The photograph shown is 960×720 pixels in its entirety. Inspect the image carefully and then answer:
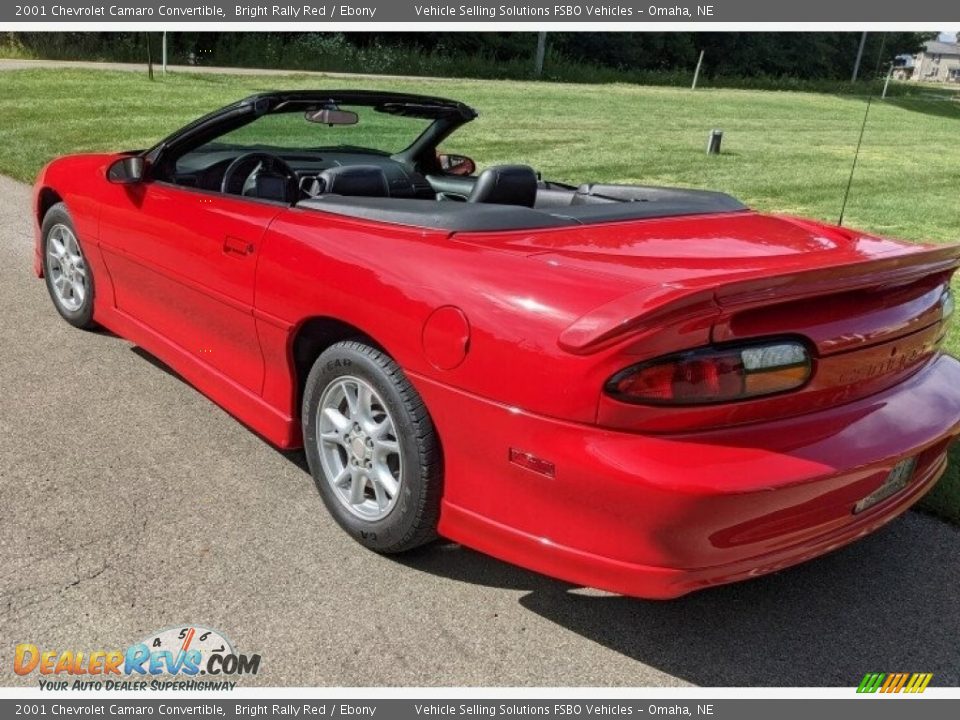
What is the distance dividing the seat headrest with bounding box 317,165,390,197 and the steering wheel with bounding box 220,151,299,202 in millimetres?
268

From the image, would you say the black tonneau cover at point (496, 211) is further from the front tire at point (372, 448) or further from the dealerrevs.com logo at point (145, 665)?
the dealerrevs.com logo at point (145, 665)

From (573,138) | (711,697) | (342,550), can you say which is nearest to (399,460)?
(342,550)

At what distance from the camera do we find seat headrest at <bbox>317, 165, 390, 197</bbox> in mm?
3314

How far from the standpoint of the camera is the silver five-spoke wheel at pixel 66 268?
4617 mm

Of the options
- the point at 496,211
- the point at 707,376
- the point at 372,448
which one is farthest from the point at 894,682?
the point at 496,211

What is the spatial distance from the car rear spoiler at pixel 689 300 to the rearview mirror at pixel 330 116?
2.12 m

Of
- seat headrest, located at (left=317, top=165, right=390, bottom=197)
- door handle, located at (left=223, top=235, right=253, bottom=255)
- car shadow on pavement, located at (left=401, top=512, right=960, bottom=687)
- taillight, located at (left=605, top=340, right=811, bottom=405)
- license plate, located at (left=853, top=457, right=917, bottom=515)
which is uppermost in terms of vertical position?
seat headrest, located at (left=317, top=165, right=390, bottom=197)

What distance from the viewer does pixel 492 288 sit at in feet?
7.70

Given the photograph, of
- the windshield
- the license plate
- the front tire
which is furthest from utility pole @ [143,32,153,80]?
the license plate

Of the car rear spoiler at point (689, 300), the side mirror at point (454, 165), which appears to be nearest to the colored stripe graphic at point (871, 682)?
the car rear spoiler at point (689, 300)

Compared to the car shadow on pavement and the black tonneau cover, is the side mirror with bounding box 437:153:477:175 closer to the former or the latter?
the black tonneau cover

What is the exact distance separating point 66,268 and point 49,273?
0.98 feet
